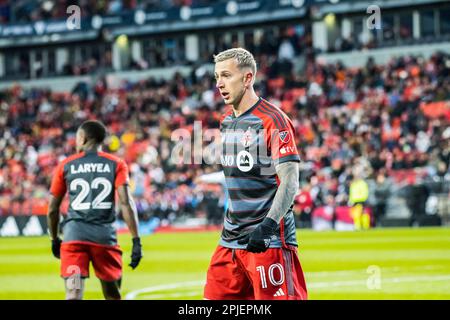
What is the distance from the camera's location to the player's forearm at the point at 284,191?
19.6 ft

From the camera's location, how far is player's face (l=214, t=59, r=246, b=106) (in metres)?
6.21

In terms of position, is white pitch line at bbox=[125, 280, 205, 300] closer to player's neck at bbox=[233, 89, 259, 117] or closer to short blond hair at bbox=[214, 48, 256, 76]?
player's neck at bbox=[233, 89, 259, 117]

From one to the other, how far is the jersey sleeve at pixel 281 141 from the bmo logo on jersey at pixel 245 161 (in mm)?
156

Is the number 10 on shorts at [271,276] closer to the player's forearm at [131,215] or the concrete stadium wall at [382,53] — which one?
the player's forearm at [131,215]

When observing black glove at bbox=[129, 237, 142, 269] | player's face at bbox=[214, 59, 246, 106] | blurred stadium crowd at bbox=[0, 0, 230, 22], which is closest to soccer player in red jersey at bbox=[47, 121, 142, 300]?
black glove at bbox=[129, 237, 142, 269]

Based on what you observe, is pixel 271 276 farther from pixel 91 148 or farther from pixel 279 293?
pixel 91 148

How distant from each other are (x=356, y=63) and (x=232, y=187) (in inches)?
1360

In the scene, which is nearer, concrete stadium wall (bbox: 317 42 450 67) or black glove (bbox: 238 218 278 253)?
black glove (bbox: 238 218 278 253)

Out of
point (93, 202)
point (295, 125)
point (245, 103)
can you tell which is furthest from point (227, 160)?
point (295, 125)

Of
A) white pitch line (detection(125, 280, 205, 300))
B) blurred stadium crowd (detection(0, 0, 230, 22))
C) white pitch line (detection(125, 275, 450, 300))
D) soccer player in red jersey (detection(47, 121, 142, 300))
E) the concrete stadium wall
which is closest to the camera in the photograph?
soccer player in red jersey (detection(47, 121, 142, 300))

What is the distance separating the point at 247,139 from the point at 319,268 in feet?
34.3

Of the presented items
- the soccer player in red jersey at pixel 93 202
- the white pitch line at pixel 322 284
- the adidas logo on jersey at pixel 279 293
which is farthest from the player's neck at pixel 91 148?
the white pitch line at pixel 322 284

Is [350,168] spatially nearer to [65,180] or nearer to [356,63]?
[356,63]
